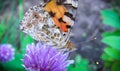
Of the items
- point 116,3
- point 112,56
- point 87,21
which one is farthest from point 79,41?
point 112,56

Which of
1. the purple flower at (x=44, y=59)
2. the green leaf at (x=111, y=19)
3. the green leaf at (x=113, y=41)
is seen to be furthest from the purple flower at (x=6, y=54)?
the green leaf at (x=111, y=19)

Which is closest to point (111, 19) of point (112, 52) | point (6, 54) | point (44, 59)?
point (112, 52)

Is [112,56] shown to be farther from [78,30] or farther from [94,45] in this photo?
[78,30]

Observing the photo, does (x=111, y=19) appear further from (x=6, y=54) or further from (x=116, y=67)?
(x=6, y=54)

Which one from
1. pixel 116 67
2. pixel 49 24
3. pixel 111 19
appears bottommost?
pixel 116 67

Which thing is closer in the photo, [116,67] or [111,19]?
[116,67]

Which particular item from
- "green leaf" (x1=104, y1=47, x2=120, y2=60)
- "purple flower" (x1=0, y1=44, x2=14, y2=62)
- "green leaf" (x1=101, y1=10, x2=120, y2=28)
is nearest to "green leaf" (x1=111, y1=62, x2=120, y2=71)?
"green leaf" (x1=104, y1=47, x2=120, y2=60)

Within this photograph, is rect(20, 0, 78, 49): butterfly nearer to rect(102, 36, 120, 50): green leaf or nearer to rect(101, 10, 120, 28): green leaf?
rect(102, 36, 120, 50): green leaf
